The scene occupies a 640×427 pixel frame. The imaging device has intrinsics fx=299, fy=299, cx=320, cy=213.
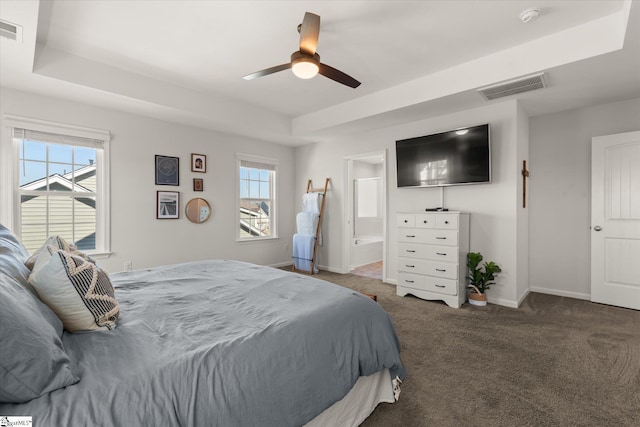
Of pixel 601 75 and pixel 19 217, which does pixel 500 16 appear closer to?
pixel 601 75

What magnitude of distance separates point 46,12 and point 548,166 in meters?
5.45

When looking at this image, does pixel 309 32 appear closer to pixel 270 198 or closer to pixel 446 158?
pixel 446 158

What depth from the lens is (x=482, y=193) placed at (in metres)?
3.70

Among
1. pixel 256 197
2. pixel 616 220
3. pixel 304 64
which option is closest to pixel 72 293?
pixel 304 64

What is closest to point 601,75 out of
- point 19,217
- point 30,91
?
point 30,91

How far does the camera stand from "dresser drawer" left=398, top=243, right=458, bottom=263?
11.4 ft

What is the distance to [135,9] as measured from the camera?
7.66ft

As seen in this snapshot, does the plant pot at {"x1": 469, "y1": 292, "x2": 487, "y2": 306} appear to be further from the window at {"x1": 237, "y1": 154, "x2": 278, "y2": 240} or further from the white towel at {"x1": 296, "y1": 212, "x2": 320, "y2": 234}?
the window at {"x1": 237, "y1": 154, "x2": 278, "y2": 240}

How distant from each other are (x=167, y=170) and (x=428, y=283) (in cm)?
381

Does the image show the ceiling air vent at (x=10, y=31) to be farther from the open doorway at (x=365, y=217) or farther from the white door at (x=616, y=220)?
the white door at (x=616, y=220)

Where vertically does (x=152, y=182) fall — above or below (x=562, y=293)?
above

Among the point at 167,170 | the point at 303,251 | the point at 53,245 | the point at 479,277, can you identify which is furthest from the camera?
the point at 303,251

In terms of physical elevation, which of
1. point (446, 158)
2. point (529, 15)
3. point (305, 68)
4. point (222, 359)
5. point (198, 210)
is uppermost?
point (529, 15)

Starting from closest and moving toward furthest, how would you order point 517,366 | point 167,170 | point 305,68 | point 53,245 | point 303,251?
1. point 53,245
2. point 517,366
3. point 305,68
4. point 167,170
5. point 303,251
